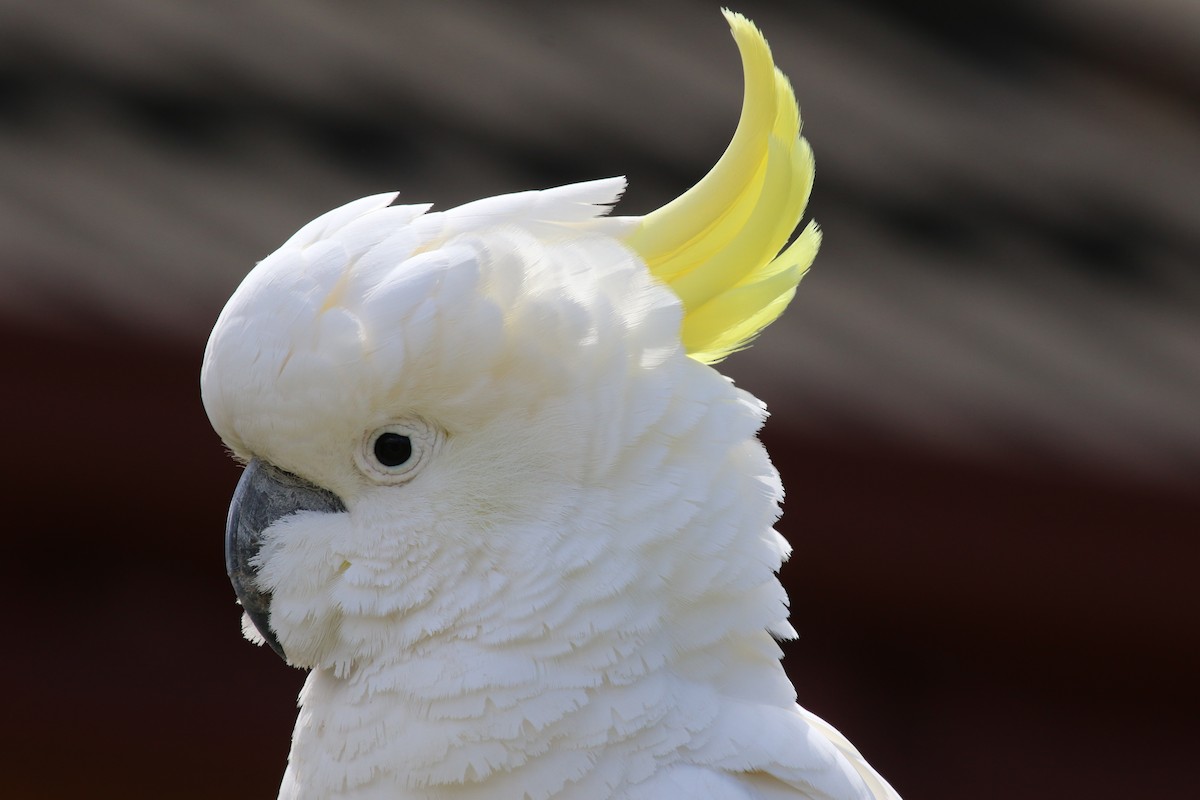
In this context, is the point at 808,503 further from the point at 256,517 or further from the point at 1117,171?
the point at 256,517

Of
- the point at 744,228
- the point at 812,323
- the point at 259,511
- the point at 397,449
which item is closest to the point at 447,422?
the point at 397,449

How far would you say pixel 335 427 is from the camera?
3.81ft

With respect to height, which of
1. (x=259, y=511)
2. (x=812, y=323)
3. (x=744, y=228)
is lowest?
(x=259, y=511)

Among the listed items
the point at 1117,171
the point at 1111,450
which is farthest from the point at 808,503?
the point at 1117,171

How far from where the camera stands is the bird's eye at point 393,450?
1181 mm

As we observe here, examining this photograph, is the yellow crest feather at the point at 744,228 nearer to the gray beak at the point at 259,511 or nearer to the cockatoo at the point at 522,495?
the cockatoo at the point at 522,495

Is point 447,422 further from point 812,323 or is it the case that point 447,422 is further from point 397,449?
point 812,323

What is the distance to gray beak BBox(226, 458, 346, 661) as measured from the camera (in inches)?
48.3

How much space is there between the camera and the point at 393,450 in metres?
1.18

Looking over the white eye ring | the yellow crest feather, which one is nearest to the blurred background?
the yellow crest feather

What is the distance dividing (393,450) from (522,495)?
0.45 feet

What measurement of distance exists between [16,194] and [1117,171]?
2459mm

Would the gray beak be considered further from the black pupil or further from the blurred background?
the blurred background

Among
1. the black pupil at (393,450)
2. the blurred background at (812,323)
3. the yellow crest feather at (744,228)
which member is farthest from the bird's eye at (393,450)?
the blurred background at (812,323)
